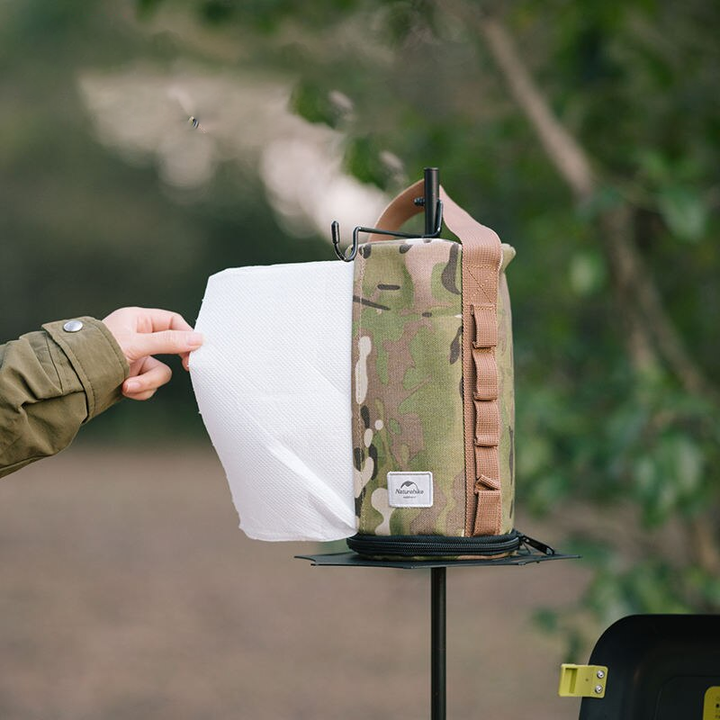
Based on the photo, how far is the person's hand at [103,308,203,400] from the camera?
1.00 m

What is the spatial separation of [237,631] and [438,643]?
4353 mm

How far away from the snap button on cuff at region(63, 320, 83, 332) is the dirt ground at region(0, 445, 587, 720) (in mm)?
2137

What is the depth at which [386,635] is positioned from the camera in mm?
5109

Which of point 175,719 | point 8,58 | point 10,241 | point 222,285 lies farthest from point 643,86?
point 10,241

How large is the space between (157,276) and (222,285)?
9440 millimetres

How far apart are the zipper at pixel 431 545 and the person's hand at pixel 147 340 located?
0.25 meters

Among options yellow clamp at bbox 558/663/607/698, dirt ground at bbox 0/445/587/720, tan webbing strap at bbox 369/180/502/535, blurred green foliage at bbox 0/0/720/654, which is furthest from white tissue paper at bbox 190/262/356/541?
dirt ground at bbox 0/445/587/720

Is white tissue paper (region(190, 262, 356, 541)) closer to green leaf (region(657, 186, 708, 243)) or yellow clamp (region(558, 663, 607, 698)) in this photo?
yellow clamp (region(558, 663, 607, 698))

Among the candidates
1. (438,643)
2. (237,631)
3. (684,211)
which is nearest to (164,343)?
(438,643)

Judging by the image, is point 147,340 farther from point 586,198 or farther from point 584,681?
point 586,198

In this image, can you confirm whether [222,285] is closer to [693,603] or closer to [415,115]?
[415,115]

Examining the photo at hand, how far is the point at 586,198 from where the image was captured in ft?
7.54

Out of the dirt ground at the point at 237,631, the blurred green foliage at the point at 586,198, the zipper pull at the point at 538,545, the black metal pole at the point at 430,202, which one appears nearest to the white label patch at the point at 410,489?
the zipper pull at the point at 538,545

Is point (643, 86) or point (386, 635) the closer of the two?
point (643, 86)
